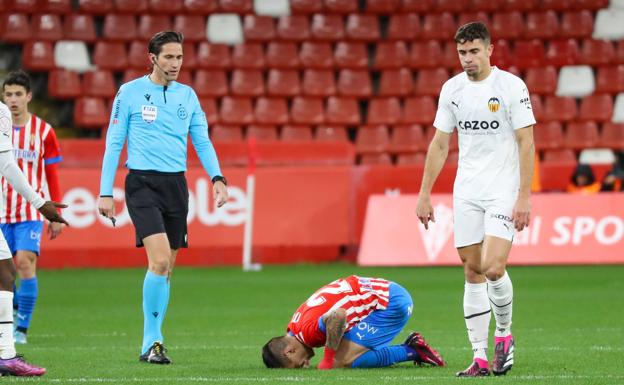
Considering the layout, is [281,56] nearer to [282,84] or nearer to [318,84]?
[282,84]

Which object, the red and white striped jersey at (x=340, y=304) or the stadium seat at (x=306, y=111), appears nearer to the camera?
the red and white striped jersey at (x=340, y=304)

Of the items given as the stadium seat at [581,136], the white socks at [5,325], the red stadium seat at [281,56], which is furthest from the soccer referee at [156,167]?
the stadium seat at [581,136]

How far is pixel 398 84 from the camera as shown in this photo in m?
22.2


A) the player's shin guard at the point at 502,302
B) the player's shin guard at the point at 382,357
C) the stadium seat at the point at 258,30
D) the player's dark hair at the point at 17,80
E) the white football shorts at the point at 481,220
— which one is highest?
the stadium seat at the point at 258,30

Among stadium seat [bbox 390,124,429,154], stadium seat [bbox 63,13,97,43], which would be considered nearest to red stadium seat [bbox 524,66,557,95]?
stadium seat [bbox 390,124,429,154]

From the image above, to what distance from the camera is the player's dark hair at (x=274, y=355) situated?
26.5 ft

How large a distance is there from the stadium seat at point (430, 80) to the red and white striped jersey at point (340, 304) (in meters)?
13.9

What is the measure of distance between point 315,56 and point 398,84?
155 cm

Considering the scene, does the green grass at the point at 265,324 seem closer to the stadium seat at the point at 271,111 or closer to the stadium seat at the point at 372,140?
the stadium seat at the point at 372,140

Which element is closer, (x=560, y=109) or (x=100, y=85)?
(x=100, y=85)

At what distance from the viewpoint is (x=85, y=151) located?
17.5 metres

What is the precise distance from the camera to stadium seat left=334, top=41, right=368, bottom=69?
22438 mm

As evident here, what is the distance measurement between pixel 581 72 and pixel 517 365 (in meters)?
15.3

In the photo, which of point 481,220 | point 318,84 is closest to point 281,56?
point 318,84
